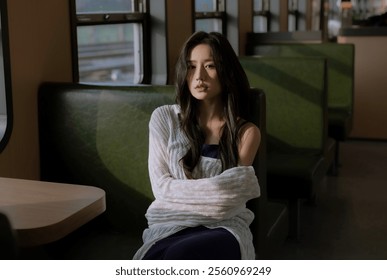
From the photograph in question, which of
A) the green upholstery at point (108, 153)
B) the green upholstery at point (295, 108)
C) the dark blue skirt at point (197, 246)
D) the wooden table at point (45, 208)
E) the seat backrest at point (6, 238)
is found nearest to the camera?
the seat backrest at point (6, 238)

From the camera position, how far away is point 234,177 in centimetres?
182

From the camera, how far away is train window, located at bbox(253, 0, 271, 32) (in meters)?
6.41

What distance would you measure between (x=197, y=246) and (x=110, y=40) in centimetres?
179

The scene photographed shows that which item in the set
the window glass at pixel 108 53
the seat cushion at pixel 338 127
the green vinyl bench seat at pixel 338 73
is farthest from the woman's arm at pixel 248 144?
the green vinyl bench seat at pixel 338 73

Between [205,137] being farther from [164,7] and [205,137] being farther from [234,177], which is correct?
[164,7]

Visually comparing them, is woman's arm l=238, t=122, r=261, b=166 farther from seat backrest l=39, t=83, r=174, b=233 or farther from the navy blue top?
seat backrest l=39, t=83, r=174, b=233

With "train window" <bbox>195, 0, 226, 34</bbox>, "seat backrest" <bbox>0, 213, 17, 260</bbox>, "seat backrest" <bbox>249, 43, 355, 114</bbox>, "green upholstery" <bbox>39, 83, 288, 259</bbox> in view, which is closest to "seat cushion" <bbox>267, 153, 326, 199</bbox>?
"green upholstery" <bbox>39, 83, 288, 259</bbox>

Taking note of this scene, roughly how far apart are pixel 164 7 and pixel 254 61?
0.64 meters

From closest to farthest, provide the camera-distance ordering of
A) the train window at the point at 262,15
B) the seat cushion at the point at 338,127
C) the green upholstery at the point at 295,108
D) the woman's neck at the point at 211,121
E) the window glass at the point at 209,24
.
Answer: the woman's neck at the point at 211,121 → the green upholstery at the point at 295,108 → the seat cushion at the point at 338,127 → the window glass at the point at 209,24 → the train window at the point at 262,15

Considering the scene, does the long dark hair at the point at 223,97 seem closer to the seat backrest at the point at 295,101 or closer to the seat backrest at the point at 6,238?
the seat backrest at the point at 6,238

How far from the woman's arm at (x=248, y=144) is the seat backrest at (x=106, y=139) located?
29 cm

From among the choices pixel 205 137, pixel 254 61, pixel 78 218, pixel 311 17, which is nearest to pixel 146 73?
pixel 254 61

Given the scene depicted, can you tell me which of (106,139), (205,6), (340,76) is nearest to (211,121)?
(106,139)

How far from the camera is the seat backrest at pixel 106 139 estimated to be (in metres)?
2.07
